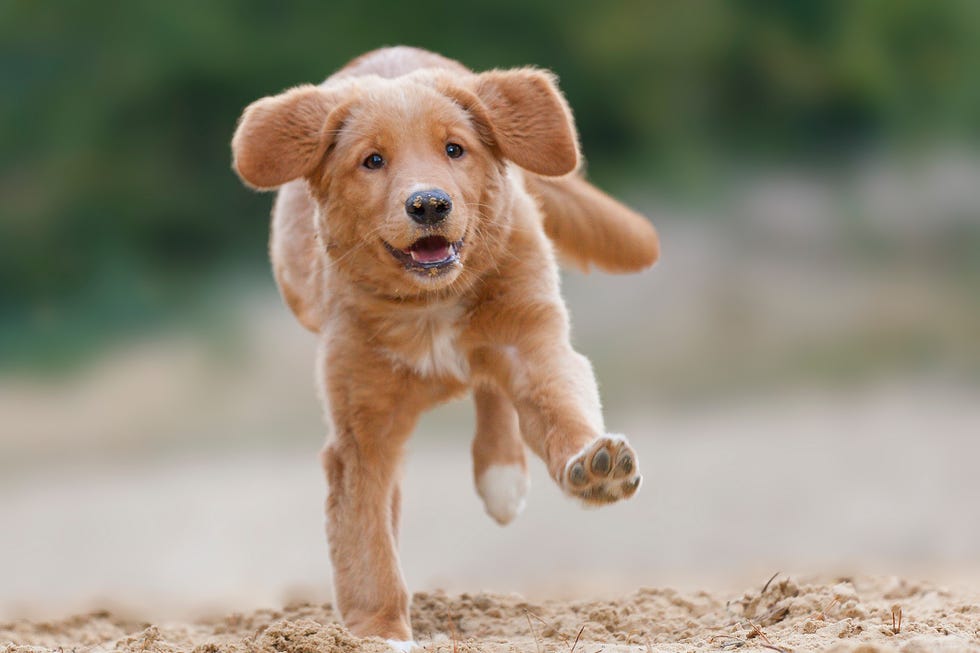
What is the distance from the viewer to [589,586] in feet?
35.7

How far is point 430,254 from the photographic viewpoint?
20.3 ft

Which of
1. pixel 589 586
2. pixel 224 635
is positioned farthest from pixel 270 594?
pixel 224 635

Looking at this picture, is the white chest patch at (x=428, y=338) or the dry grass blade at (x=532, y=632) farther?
the white chest patch at (x=428, y=338)

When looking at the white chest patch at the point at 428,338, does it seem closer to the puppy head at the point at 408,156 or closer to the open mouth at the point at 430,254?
the puppy head at the point at 408,156

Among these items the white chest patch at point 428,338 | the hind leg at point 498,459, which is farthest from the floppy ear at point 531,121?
the hind leg at point 498,459

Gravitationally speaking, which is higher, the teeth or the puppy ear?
the puppy ear

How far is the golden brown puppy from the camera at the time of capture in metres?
6.26

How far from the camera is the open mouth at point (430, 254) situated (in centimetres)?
617

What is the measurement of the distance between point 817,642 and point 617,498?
1.02 m

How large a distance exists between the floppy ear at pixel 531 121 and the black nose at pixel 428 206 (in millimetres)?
655

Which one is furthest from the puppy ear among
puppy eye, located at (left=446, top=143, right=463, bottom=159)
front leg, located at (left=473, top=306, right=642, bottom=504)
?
front leg, located at (left=473, top=306, right=642, bottom=504)

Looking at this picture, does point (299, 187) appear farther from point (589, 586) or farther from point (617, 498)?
point (589, 586)

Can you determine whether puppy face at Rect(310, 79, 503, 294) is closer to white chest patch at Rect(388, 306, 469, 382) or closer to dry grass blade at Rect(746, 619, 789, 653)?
white chest patch at Rect(388, 306, 469, 382)

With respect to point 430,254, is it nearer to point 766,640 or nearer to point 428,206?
point 428,206
